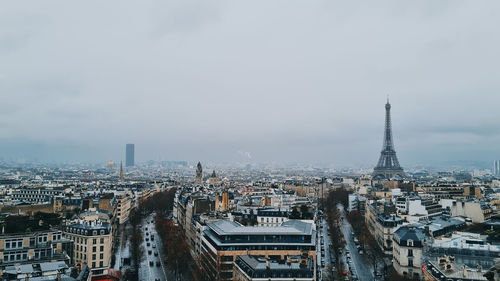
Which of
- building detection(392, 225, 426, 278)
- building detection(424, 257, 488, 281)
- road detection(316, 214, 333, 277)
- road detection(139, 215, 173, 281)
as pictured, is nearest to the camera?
building detection(424, 257, 488, 281)

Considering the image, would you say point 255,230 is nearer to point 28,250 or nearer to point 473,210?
point 28,250

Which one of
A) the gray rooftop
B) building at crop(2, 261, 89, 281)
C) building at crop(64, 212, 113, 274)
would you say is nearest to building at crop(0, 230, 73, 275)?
building at crop(2, 261, 89, 281)

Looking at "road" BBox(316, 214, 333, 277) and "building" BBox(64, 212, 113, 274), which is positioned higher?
"building" BBox(64, 212, 113, 274)

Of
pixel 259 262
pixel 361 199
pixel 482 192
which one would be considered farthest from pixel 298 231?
pixel 482 192

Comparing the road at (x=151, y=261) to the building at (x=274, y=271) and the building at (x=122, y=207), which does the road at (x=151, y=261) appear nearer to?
the building at (x=122, y=207)

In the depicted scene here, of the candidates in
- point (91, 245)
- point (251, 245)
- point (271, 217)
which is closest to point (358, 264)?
point (271, 217)

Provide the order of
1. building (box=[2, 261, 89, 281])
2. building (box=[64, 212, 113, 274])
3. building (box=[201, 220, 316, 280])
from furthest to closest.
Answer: building (box=[64, 212, 113, 274]) < building (box=[201, 220, 316, 280]) < building (box=[2, 261, 89, 281])

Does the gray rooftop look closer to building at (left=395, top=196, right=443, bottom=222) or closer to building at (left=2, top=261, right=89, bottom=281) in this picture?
building at (left=2, top=261, right=89, bottom=281)
